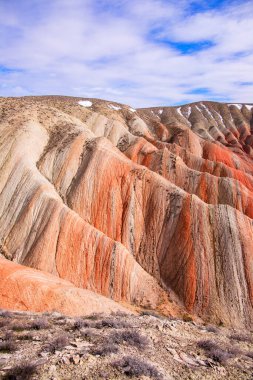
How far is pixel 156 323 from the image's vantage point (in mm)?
12305

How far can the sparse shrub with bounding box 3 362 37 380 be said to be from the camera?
768 centimetres

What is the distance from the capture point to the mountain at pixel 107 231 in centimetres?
2656

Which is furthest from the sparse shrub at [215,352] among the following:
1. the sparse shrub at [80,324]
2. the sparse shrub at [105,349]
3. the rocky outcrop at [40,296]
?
the rocky outcrop at [40,296]

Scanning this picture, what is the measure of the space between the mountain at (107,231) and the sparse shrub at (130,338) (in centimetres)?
1007

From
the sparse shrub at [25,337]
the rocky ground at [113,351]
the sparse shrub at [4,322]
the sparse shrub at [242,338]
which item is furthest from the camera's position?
the sparse shrub at [242,338]

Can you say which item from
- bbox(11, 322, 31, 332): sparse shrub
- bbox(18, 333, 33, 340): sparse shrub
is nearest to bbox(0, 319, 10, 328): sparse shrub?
bbox(11, 322, 31, 332): sparse shrub

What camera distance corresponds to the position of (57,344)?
363 inches

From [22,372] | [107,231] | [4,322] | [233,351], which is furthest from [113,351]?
[107,231]

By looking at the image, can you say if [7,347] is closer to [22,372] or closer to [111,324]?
[22,372]

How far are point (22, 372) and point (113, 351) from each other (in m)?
2.38

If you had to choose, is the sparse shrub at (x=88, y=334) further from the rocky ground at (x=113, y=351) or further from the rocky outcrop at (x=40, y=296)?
the rocky outcrop at (x=40, y=296)

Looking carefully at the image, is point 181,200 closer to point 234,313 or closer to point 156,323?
point 234,313

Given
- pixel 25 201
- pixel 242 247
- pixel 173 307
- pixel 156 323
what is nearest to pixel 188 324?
pixel 156 323

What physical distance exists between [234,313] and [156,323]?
16.6m
